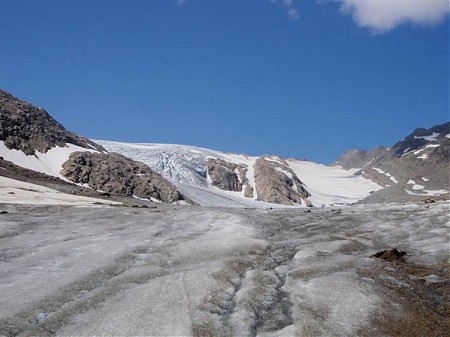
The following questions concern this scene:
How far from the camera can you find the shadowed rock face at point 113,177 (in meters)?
87.4

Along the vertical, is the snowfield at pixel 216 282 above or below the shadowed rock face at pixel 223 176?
below

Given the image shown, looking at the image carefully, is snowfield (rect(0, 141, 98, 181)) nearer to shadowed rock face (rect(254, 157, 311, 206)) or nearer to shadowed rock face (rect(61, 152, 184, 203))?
shadowed rock face (rect(61, 152, 184, 203))

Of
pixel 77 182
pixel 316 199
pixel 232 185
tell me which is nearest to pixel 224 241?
pixel 77 182

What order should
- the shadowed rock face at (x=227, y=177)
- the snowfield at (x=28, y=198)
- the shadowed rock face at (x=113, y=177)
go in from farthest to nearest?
1. the shadowed rock face at (x=227, y=177)
2. the shadowed rock face at (x=113, y=177)
3. the snowfield at (x=28, y=198)

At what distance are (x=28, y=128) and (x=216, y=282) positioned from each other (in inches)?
3586

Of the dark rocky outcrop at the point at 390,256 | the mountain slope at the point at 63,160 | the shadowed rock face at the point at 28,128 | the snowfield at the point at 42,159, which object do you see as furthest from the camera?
the shadowed rock face at the point at 28,128

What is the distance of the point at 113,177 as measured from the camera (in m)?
90.1

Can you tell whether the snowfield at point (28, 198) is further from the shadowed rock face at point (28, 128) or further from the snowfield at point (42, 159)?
the shadowed rock face at point (28, 128)

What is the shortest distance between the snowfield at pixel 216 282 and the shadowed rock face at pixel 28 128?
72.0m

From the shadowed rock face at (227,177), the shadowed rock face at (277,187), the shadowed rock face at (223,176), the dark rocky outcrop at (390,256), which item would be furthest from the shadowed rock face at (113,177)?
the dark rocky outcrop at (390,256)

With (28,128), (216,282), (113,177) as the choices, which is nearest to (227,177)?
(113,177)

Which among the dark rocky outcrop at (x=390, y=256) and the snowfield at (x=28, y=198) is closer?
the dark rocky outcrop at (x=390, y=256)

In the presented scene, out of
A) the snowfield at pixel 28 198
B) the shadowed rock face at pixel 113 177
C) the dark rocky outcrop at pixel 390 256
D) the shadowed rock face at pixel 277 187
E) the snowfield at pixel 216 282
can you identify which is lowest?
the snowfield at pixel 216 282

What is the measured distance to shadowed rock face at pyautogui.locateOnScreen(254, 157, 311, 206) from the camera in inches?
6280
